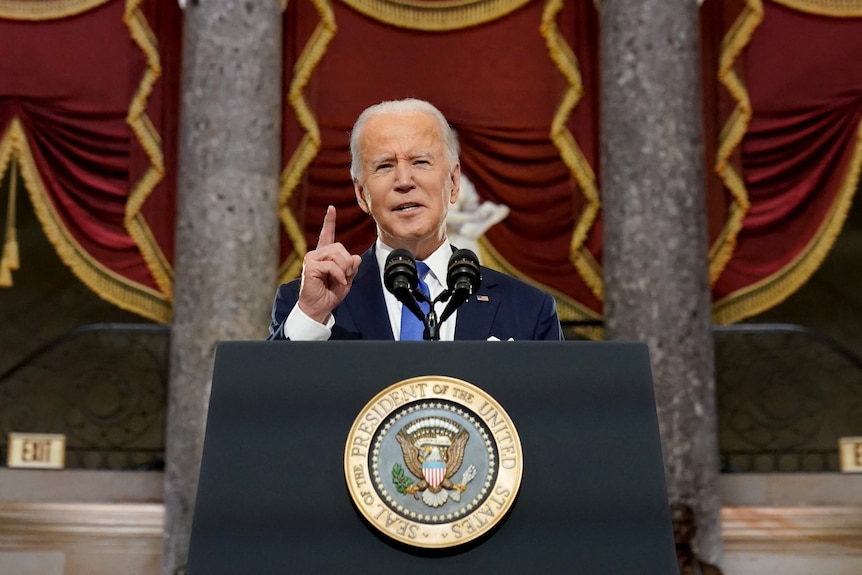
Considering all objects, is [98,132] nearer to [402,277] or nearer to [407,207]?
[407,207]

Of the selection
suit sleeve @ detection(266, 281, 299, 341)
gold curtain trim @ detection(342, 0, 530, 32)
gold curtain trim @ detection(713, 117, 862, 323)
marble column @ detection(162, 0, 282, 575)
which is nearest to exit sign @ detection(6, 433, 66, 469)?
marble column @ detection(162, 0, 282, 575)

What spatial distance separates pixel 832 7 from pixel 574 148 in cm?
171

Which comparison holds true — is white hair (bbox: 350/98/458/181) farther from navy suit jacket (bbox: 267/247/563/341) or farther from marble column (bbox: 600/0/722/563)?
marble column (bbox: 600/0/722/563)

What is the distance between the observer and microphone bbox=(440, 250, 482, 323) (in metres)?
1.91

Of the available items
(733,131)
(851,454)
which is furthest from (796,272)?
(851,454)

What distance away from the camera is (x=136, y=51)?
6.54m

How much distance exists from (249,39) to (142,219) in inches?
47.9

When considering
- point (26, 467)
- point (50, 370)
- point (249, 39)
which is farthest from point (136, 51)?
point (50, 370)

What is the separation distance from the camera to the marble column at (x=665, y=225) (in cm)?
579

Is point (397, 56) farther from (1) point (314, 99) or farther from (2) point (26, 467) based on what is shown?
(2) point (26, 467)

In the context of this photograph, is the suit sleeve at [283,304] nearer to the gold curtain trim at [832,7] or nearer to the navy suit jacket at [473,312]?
the navy suit jacket at [473,312]

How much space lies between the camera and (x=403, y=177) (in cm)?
228

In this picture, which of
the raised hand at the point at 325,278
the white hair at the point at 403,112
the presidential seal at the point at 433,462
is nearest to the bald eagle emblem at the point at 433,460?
the presidential seal at the point at 433,462

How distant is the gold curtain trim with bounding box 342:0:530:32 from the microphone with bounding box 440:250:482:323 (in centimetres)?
499
